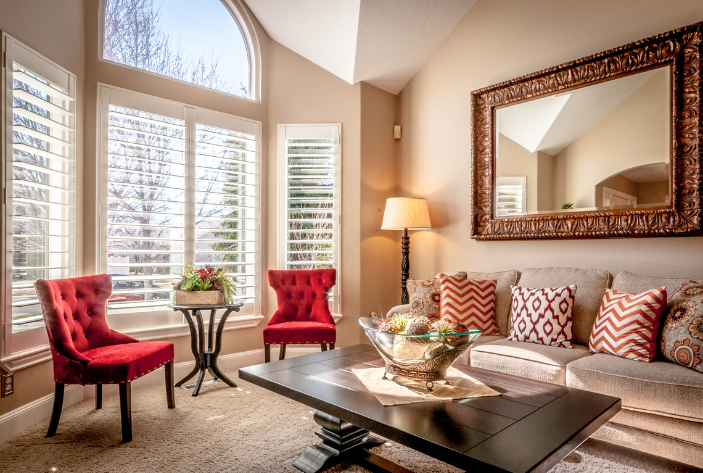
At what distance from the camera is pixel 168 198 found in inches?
149

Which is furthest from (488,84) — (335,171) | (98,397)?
(98,397)

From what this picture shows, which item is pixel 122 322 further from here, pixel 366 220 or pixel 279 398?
pixel 366 220

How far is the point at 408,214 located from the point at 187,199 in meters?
1.88

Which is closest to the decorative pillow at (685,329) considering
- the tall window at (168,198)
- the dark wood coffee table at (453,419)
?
the dark wood coffee table at (453,419)

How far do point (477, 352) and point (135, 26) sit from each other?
12.0 feet

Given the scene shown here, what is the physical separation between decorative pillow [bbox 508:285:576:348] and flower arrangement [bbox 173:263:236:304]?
2115 mm

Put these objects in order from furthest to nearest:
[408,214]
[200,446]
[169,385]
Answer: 1. [408,214]
2. [169,385]
3. [200,446]

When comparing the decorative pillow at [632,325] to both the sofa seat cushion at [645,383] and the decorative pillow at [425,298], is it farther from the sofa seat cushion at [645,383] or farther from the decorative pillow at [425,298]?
the decorative pillow at [425,298]

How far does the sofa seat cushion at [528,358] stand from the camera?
8.64 ft

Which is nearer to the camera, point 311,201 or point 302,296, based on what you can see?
point 302,296

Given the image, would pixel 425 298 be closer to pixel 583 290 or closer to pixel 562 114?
pixel 583 290

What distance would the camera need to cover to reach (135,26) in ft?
12.4

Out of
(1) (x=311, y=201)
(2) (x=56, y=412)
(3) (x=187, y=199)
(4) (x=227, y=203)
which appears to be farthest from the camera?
(1) (x=311, y=201)

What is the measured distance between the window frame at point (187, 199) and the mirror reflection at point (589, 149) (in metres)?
2.22
